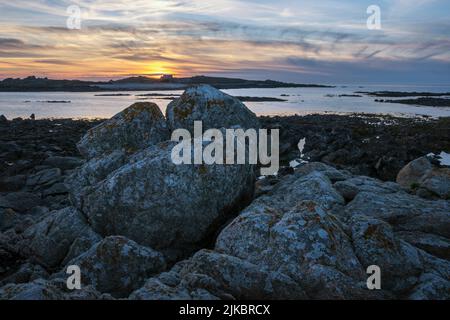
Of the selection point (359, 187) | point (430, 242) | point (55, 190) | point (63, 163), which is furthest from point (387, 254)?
point (63, 163)

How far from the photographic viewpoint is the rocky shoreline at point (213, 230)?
22.4 feet

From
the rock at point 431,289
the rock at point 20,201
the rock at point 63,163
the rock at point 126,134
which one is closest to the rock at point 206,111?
the rock at point 126,134

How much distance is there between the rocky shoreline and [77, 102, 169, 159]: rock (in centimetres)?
3

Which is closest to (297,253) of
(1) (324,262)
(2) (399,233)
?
(1) (324,262)

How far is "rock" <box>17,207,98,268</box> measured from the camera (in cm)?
1016

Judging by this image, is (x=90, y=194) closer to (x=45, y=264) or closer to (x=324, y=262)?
(x=45, y=264)

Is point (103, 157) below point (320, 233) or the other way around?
the other way around

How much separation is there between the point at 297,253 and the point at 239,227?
1.56 meters

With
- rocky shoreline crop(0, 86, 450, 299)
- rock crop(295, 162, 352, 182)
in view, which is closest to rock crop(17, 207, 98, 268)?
rocky shoreline crop(0, 86, 450, 299)

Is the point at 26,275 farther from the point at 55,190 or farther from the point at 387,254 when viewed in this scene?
the point at 55,190

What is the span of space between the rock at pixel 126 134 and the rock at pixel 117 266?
4.67m

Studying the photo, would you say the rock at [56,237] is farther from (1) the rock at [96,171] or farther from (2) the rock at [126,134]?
(2) the rock at [126,134]
